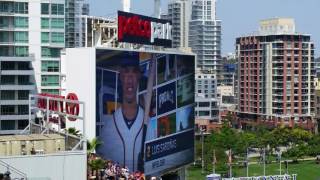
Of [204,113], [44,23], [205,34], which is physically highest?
[205,34]

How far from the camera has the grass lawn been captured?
217ft

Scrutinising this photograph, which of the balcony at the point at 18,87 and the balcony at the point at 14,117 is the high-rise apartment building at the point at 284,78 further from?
the balcony at the point at 14,117

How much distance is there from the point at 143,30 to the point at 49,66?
16708 millimetres

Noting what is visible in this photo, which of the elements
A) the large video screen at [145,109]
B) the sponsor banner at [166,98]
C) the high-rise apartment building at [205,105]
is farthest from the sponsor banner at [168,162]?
the high-rise apartment building at [205,105]

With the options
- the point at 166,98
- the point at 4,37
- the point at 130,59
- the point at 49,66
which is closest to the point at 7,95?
the point at 4,37

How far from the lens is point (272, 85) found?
102875 mm

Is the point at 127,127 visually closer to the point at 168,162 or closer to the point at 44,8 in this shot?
the point at 168,162

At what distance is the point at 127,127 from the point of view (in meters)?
36.0

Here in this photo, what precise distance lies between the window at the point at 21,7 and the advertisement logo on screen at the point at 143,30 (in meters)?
15.3

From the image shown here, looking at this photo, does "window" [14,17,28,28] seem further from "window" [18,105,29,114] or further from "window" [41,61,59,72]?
"window" [18,105,29,114]

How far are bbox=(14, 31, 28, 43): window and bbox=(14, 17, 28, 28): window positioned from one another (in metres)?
0.52

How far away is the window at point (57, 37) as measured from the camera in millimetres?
53125

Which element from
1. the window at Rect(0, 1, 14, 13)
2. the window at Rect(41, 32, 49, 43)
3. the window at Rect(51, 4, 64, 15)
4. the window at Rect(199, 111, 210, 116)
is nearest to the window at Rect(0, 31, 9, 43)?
the window at Rect(0, 1, 14, 13)

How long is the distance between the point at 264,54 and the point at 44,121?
74.1 meters
